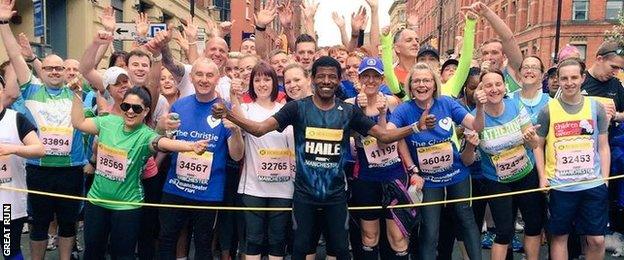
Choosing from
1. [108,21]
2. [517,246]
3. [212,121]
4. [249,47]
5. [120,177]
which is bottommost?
[517,246]

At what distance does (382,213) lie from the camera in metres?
4.43

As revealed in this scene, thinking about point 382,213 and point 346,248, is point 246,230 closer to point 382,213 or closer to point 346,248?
point 346,248

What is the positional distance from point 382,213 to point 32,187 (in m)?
2.95

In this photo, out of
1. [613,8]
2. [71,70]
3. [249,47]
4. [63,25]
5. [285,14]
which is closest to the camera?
[71,70]

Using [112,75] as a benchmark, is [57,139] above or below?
below

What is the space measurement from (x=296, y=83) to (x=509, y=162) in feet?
6.06

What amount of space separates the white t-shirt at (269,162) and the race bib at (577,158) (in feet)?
A: 7.19

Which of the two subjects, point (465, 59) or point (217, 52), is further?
point (217, 52)

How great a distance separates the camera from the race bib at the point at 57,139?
14.7 feet

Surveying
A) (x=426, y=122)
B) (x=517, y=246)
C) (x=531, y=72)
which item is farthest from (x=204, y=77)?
(x=517, y=246)

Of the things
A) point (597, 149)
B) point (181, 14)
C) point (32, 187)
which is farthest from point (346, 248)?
point (181, 14)

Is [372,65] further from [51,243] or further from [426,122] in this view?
[51,243]

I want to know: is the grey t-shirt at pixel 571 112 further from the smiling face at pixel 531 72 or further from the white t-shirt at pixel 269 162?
the white t-shirt at pixel 269 162

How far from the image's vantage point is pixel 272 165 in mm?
4055
